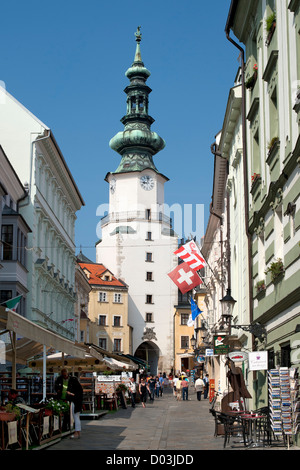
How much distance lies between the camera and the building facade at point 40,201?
129ft

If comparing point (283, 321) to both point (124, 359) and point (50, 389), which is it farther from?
point (124, 359)

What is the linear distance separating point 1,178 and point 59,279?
613 inches

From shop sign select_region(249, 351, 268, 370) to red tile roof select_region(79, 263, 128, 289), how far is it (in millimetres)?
68526

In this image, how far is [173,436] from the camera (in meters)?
19.2

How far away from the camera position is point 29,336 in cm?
1430

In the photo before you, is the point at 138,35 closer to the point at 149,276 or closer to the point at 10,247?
the point at 149,276

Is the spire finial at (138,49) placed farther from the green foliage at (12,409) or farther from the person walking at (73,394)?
the green foliage at (12,409)


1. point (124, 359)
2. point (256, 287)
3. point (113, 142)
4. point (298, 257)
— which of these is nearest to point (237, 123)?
point (256, 287)

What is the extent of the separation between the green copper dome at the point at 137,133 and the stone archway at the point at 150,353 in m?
22.2

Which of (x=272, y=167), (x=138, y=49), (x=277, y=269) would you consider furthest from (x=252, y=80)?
(x=138, y=49)

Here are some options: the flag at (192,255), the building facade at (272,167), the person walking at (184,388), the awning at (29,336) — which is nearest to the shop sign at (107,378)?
the flag at (192,255)

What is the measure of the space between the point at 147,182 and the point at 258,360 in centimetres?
7761

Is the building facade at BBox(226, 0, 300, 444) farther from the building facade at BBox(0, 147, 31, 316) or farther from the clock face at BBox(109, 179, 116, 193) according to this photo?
the clock face at BBox(109, 179, 116, 193)

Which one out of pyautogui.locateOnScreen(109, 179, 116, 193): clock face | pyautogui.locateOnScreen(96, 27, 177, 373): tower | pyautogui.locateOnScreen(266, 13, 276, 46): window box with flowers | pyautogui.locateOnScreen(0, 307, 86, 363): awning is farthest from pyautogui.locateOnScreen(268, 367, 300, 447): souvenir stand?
pyautogui.locateOnScreen(109, 179, 116, 193): clock face
